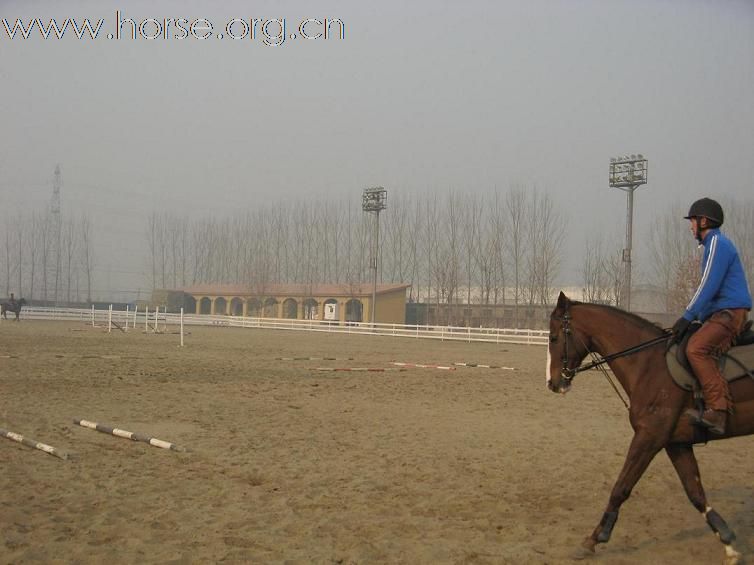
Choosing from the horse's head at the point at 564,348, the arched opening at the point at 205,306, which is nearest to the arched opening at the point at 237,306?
the arched opening at the point at 205,306

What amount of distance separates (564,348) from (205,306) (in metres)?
73.5

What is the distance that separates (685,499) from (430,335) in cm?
3700

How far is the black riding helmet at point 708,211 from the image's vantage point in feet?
17.5

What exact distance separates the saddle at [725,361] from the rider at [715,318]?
0.06 meters

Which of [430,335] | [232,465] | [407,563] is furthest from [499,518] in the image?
[430,335]

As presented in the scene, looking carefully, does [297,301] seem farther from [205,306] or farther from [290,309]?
[205,306]

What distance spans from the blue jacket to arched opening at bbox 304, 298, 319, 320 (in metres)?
61.6

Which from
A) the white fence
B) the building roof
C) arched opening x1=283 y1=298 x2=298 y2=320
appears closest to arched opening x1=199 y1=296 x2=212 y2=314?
the building roof

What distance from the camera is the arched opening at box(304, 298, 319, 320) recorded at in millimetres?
66375

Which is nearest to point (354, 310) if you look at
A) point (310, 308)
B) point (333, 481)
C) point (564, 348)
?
point (310, 308)

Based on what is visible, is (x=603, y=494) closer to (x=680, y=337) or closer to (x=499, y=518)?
(x=499, y=518)

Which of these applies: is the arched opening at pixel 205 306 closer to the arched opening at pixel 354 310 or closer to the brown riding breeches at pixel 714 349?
the arched opening at pixel 354 310

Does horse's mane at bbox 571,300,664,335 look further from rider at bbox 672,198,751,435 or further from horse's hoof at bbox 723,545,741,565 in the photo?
horse's hoof at bbox 723,545,741,565

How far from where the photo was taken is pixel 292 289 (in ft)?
236
